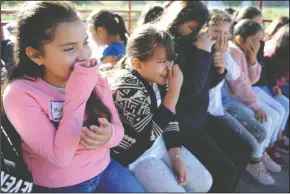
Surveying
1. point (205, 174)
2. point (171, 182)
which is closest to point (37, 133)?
point (171, 182)

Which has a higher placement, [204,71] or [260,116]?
[204,71]

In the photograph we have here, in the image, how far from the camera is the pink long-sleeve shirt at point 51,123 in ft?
3.68

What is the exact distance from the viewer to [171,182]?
1538 millimetres

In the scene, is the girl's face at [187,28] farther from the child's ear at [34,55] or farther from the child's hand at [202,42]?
the child's ear at [34,55]

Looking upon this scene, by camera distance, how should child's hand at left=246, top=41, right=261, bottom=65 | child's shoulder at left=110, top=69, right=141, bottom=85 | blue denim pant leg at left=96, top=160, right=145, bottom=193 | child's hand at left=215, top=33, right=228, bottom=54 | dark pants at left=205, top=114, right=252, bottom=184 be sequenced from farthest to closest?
1. child's hand at left=246, top=41, right=261, bottom=65
2. dark pants at left=205, top=114, right=252, bottom=184
3. child's hand at left=215, top=33, right=228, bottom=54
4. child's shoulder at left=110, top=69, right=141, bottom=85
5. blue denim pant leg at left=96, top=160, right=145, bottom=193

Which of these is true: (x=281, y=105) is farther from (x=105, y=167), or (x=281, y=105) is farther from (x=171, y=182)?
(x=105, y=167)

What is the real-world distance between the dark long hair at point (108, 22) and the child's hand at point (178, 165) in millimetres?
1100

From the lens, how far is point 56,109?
1.19 metres

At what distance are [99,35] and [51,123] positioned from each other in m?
1.41

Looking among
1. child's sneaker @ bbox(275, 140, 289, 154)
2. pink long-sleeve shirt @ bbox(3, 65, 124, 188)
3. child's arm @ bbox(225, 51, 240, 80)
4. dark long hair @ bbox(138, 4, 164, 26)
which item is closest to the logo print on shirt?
pink long-sleeve shirt @ bbox(3, 65, 124, 188)

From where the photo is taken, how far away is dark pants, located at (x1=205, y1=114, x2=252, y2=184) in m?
2.21

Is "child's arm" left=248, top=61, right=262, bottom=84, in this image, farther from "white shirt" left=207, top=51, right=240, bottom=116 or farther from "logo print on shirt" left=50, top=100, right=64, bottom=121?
"logo print on shirt" left=50, top=100, right=64, bottom=121

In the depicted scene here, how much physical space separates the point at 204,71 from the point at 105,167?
866mm

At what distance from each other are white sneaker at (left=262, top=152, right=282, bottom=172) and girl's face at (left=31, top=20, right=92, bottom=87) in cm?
209
